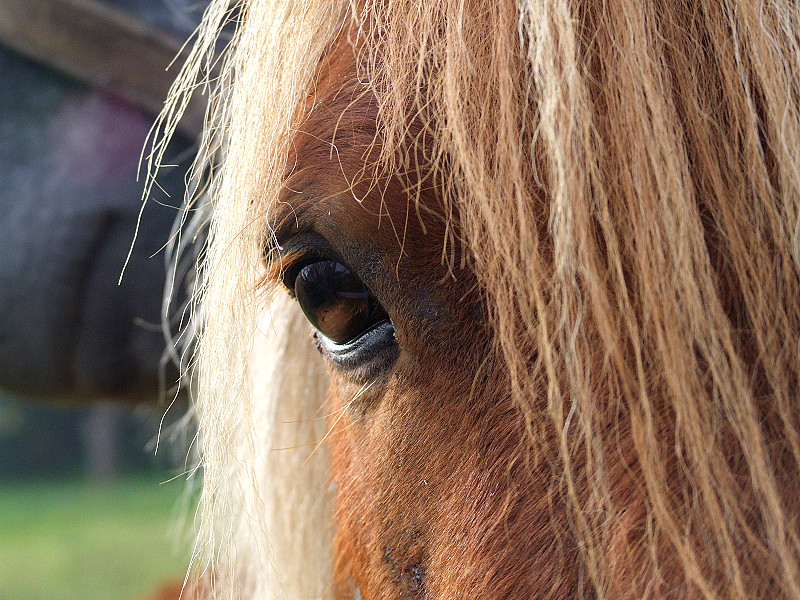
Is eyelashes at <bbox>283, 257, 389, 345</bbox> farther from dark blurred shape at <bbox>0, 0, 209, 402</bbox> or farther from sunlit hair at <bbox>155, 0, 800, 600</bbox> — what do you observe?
dark blurred shape at <bbox>0, 0, 209, 402</bbox>

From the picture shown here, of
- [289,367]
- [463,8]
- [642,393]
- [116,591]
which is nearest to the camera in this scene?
[642,393]

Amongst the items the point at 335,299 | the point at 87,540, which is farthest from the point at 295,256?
the point at 87,540

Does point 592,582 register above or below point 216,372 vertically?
below

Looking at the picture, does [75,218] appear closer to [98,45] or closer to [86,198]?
[86,198]

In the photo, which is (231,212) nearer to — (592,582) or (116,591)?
(592,582)

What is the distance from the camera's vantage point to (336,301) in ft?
2.34

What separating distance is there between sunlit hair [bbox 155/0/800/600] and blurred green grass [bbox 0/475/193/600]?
3878mm

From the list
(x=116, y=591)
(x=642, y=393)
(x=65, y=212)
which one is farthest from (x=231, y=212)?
(x=116, y=591)

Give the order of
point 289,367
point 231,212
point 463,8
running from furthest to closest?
1. point 289,367
2. point 231,212
3. point 463,8

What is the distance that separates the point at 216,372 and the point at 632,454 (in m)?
0.45

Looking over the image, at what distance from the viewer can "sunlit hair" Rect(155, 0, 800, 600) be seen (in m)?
0.47

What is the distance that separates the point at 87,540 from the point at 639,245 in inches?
A: 262

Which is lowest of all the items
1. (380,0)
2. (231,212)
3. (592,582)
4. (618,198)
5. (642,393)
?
(592,582)

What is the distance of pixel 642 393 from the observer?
0.49 m
